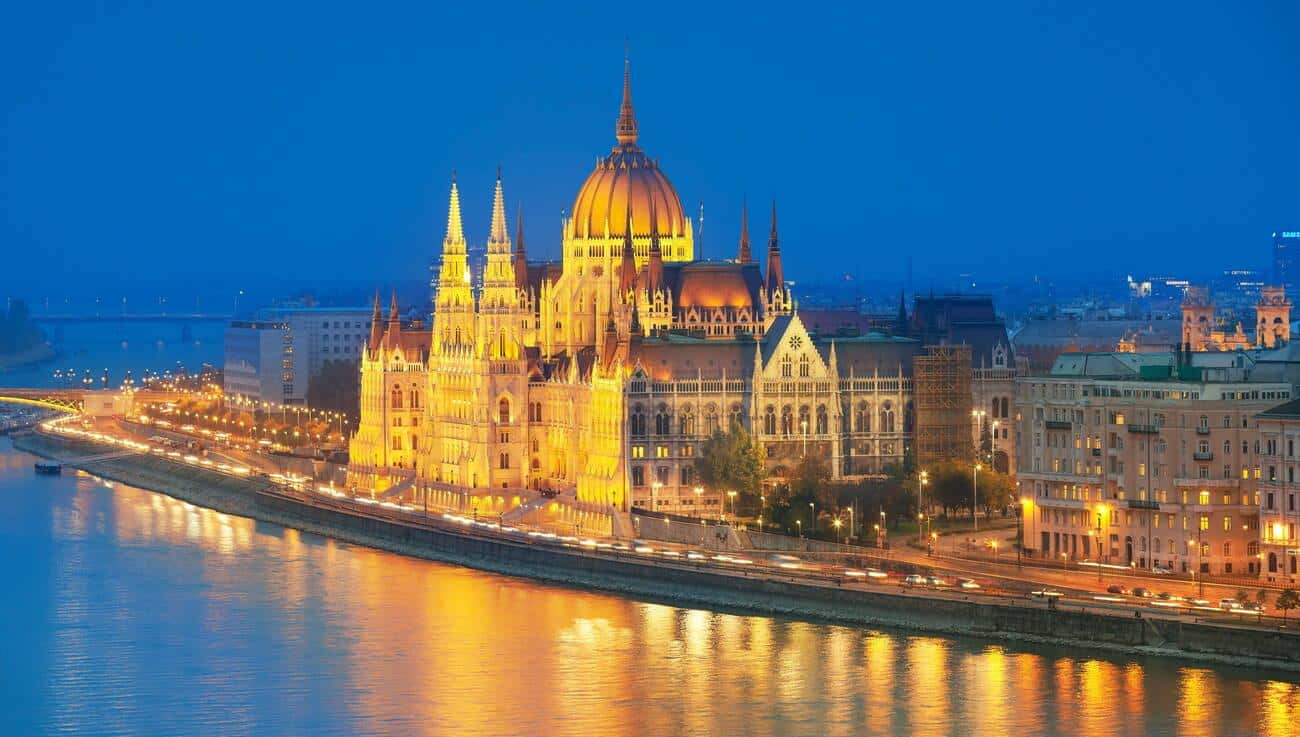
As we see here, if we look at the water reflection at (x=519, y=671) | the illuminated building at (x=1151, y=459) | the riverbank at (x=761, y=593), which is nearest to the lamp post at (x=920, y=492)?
the illuminated building at (x=1151, y=459)

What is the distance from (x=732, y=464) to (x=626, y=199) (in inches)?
839

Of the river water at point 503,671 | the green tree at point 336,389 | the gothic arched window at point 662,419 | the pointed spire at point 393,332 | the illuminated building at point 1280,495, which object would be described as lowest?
the river water at point 503,671

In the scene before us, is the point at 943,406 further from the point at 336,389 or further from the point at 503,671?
the point at 336,389

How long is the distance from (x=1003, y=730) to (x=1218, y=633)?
25.2ft

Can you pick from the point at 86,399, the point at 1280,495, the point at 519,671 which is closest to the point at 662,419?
the point at 1280,495

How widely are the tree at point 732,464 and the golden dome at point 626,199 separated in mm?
18435

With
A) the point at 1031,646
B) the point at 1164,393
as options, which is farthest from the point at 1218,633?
the point at 1164,393

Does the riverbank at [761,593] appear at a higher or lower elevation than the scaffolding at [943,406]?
lower

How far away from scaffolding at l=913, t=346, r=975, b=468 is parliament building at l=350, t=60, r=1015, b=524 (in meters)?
0.39

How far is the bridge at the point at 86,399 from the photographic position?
6211 inches

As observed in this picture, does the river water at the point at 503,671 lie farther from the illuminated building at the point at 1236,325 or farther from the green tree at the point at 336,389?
the green tree at the point at 336,389

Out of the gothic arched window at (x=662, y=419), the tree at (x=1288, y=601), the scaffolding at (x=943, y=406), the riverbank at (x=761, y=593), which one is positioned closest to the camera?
the riverbank at (x=761, y=593)

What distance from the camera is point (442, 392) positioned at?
354 ft

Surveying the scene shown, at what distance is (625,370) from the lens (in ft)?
312
